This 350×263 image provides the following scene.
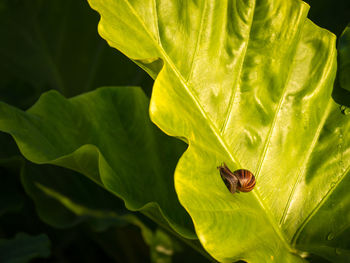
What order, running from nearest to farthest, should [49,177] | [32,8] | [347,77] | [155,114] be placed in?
[155,114], [347,77], [49,177], [32,8]

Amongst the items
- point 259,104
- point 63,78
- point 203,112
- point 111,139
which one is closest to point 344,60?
point 259,104

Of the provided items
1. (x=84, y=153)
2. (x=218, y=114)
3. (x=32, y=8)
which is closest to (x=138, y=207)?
(x=84, y=153)

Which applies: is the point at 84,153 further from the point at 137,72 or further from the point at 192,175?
the point at 137,72

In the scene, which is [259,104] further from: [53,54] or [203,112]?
[53,54]

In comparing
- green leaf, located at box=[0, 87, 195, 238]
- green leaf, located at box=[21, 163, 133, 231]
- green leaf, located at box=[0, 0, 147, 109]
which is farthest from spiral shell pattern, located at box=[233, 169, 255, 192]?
green leaf, located at box=[0, 0, 147, 109]

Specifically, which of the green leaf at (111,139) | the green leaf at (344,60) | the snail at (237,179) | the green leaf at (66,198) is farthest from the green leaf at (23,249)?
the green leaf at (344,60)

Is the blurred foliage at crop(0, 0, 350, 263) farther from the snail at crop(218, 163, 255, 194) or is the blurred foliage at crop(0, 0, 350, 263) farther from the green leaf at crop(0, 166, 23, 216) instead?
the snail at crop(218, 163, 255, 194)

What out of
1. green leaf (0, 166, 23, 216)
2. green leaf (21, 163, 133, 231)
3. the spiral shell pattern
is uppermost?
the spiral shell pattern
